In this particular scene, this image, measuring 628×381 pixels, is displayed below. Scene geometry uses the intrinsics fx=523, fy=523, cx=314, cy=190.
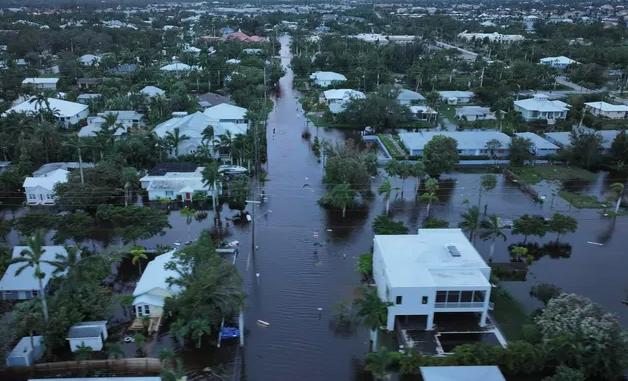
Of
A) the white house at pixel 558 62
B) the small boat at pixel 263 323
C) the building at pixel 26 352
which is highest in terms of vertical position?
the white house at pixel 558 62

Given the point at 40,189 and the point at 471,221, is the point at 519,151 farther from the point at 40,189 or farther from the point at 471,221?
the point at 40,189

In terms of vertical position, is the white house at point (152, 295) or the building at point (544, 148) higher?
the building at point (544, 148)

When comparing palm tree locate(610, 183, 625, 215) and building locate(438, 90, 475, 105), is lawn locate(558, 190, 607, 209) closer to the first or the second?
palm tree locate(610, 183, 625, 215)

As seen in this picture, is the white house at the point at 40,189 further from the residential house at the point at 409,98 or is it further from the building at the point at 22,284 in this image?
the residential house at the point at 409,98

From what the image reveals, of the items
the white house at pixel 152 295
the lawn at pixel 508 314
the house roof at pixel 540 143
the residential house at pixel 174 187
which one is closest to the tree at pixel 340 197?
the residential house at pixel 174 187

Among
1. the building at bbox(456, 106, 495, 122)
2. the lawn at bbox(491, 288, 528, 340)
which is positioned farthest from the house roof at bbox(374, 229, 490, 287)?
the building at bbox(456, 106, 495, 122)

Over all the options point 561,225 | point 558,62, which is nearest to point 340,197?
point 561,225
